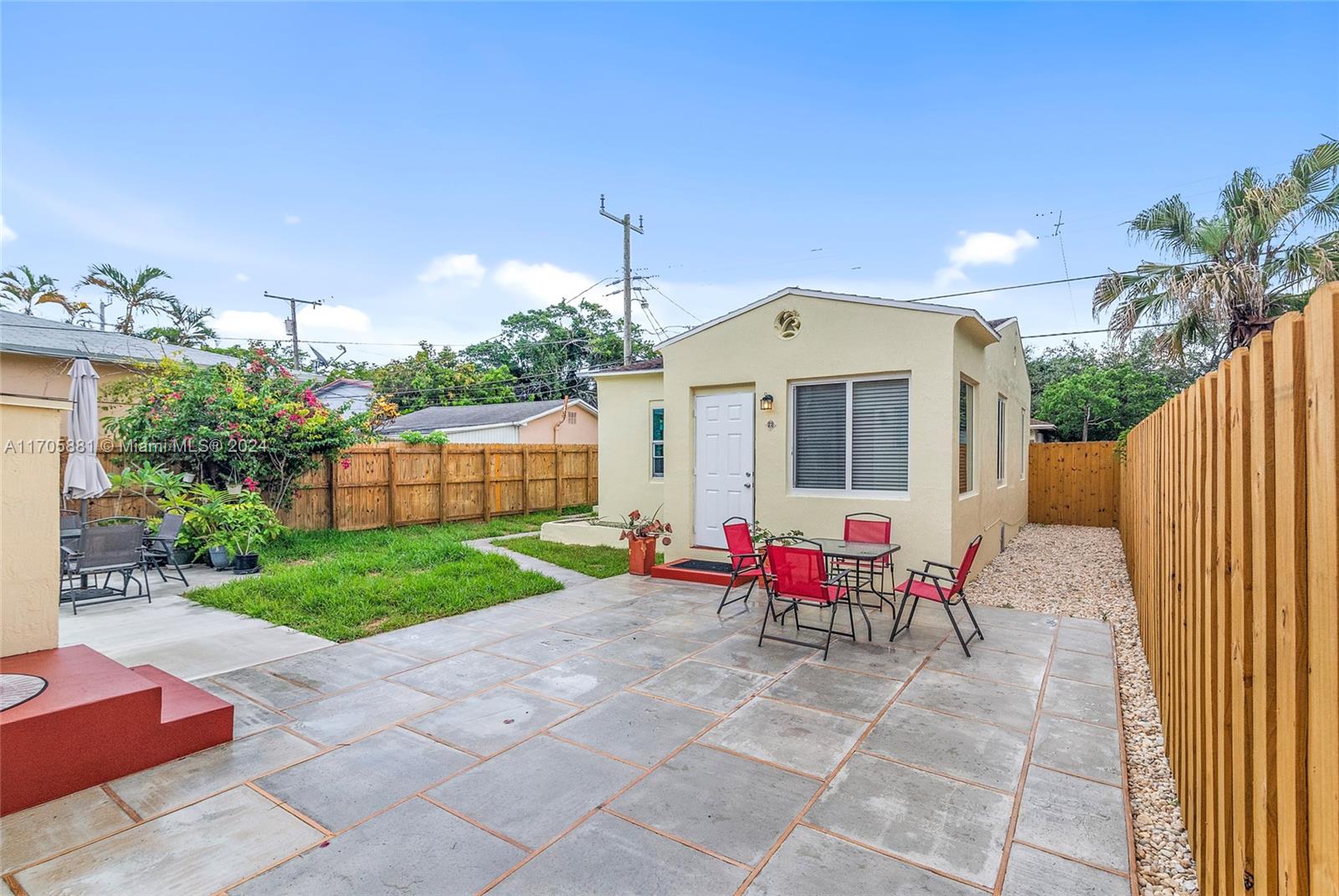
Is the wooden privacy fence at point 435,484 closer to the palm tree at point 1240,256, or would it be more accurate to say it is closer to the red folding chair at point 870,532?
the red folding chair at point 870,532

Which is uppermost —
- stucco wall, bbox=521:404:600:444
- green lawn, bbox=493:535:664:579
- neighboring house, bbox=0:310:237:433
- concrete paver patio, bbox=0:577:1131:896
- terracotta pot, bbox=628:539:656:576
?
neighboring house, bbox=0:310:237:433

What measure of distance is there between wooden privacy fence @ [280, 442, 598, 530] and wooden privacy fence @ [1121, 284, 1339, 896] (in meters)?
12.7

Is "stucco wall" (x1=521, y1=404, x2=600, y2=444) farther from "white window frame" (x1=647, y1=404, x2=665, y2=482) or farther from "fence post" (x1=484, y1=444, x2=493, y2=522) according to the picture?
"white window frame" (x1=647, y1=404, x2=665, y2=482)

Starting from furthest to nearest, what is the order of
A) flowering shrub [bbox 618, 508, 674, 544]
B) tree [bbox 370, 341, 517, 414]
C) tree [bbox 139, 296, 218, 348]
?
1. tree [bbox 370, 341, 517, 414]
2. tree [bbox 139, 296, 218, 348]
3. flowering shrub [bbox 618, 508, 674, 544]

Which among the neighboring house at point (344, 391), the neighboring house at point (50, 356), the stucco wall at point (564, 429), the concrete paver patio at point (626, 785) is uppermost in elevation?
the neighboring house at point (344, 391)

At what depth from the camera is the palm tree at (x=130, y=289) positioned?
72.3ft

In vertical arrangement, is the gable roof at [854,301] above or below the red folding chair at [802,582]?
above

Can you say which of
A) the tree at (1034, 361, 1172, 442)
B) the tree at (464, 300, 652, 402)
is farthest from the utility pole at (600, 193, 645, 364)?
the tree at (1034, 361, 1172, 442)

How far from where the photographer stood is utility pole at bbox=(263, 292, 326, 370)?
25.7 meters

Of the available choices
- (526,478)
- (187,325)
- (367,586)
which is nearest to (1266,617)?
(367,586)

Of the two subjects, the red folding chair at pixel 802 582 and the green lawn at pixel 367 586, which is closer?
the red folding chair at pixel 802 582

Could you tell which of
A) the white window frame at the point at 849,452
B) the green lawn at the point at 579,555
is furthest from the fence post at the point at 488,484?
the white window frame at the point at 849,452

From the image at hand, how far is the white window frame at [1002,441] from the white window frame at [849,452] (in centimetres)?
328

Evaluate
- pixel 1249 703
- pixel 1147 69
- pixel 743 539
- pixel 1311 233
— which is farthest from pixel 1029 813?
pixel 1147 69
